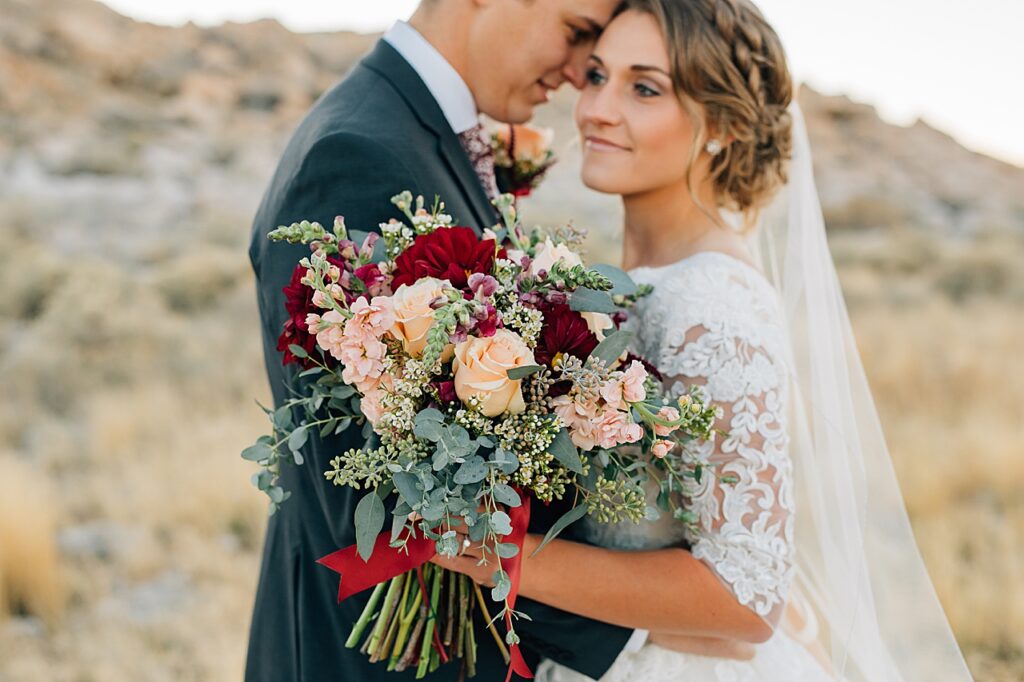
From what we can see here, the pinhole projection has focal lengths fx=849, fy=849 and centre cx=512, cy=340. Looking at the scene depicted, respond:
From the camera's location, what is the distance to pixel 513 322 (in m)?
1.57

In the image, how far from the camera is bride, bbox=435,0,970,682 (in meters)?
2.11

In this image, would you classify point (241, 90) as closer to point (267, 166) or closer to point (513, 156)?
point (267, 166)

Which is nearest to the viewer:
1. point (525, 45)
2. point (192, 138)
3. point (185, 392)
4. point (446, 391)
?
point (446, 391)

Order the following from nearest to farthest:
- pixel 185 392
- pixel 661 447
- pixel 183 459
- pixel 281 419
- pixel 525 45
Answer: pixel 661 447
pixel 281 419
pixel 525 45
pixel 183 459
pixel 185 392

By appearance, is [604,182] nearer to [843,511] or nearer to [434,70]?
[434,70]

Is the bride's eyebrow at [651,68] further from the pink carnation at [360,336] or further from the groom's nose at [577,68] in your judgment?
the pink carnation at [360,336]

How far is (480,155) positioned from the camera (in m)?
2.67

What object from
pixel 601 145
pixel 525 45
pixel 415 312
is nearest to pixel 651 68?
pixel 601 145

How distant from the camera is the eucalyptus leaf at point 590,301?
1.62 meters

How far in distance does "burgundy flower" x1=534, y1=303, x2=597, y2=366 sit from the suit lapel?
767mm

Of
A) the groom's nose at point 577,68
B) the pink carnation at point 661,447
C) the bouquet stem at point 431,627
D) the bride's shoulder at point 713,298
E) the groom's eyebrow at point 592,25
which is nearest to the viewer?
the pink carnation at point 661,447

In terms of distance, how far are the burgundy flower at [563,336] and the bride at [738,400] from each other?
528 mm

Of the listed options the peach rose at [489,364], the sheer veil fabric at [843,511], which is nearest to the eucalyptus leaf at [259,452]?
the peach rose at [489,364]

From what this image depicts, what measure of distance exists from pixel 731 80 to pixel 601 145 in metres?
0.44
